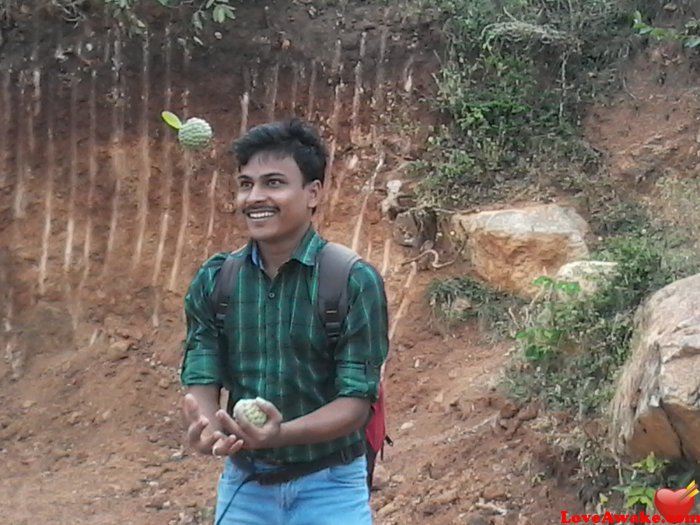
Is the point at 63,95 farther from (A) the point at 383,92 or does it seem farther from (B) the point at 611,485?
(B) the point at 611,485

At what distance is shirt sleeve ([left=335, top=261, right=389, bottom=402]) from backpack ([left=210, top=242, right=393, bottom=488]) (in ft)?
0.06

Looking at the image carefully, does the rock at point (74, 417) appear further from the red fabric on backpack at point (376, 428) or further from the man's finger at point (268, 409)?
the man's finger at point (268, 409)

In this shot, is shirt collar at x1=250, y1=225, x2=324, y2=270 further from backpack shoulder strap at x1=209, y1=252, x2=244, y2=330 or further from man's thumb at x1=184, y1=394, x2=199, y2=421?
man's thumb at x1=184, y1=394, x2=199, y2=421

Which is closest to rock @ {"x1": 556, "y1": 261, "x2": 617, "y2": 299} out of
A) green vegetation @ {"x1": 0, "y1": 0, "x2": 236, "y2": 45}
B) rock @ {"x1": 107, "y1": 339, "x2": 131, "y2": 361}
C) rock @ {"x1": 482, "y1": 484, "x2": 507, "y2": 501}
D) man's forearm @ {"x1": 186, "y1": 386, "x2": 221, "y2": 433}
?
rock @ {"x1": 482, "y1": 484, "x2": 507, "y2": 501}

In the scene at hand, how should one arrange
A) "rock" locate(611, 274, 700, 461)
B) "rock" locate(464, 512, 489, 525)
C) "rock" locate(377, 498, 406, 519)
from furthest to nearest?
"rock" locate(377, 498, 406, 519)
"rock" locate(464, 512, 489, 525)
"rock" locate(611, 274, 700, 461)

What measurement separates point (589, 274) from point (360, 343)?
225 cm

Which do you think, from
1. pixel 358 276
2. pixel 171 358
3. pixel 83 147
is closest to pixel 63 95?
pixel 83 147

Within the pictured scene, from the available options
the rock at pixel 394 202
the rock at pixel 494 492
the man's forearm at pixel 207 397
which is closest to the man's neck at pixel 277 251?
the man's forearm at pixel 207 397

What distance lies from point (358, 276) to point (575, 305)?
2.01m

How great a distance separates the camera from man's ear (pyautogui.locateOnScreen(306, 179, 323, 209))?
241 cm

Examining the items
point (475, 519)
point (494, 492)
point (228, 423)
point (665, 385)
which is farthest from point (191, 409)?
point (494, 492)

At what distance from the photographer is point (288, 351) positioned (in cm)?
230

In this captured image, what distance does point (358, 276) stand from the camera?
7.50 feet

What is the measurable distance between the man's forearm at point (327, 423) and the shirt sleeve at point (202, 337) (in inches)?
10.3
